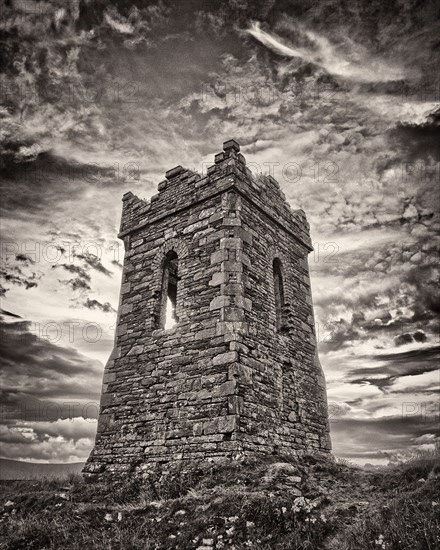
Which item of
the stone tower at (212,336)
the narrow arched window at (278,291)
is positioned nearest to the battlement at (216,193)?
the stone tower at (212,336)

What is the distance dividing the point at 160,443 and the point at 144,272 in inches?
185

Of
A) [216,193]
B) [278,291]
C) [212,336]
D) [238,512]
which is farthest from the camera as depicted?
[278,291]

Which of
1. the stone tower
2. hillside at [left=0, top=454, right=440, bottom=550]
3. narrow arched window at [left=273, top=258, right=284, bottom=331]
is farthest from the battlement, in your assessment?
hillside at [left=0, top=454, right=440, bottom=550]

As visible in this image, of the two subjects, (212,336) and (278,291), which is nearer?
(212,336)

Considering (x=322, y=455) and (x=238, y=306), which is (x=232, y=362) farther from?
(x=322, y=455)

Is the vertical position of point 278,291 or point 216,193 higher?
point 216,193

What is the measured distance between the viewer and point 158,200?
12086 mm

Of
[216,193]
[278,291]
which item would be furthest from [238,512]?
[216,193]

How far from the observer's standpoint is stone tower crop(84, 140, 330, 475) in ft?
26.8

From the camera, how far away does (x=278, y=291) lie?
11.3 meters

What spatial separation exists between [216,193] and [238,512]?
728 cm

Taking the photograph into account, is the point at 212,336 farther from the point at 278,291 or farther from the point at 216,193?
the point at 216,193

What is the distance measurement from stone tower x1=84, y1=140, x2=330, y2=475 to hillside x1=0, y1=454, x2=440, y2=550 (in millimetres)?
822

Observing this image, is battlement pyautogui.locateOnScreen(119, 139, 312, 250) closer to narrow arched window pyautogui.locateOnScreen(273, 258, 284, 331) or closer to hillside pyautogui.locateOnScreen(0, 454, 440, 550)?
narrow arched window pyautogui.locateOnScreen(273, 258, 284, 331)
